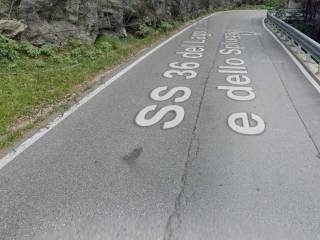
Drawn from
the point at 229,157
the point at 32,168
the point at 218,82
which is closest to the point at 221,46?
the point at 218,82

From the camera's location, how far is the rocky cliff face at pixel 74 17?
10.4 m

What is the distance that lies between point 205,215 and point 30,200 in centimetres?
177

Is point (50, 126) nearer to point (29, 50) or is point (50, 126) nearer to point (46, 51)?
point (29, 50)

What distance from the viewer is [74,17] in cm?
1171

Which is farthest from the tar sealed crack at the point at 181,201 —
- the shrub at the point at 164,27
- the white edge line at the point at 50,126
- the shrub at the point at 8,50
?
the shrub at the point at 164,27

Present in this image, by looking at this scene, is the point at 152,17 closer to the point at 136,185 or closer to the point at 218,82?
the point at 218,82

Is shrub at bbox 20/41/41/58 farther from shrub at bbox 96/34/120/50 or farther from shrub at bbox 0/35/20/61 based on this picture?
shrub at bbox 96/34/120/50

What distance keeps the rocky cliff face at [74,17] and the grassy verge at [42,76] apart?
19.7 inches

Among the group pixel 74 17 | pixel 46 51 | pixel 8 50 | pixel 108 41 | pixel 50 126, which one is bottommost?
pixel 50 126

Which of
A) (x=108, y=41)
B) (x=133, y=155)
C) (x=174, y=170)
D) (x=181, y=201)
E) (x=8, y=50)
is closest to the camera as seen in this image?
(x=181, y=201)

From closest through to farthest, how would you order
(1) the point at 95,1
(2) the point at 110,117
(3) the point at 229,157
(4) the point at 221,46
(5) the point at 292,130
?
1. (3) the point at 229,157
2. (5) the point at 292,130
3. (2) the point at 110,117
4. (1) the point at 95,1
5. (4) the point at 221,46

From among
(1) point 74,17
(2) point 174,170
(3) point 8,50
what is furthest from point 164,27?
(2) point 174,170

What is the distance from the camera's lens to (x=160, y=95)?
746cm

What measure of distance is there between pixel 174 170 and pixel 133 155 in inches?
26.3
